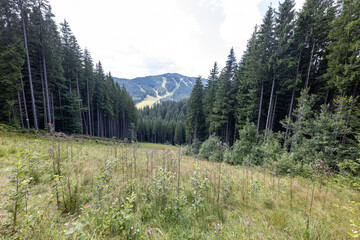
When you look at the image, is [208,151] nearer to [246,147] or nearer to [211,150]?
[211,150]

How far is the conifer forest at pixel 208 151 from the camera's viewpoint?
240 centimetres

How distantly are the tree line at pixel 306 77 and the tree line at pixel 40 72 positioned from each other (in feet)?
60.0

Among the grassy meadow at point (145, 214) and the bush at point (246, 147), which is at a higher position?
the grassy meadow at point (145, 214)

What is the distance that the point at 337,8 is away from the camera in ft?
43.7

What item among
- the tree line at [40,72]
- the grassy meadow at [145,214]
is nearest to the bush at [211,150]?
the grassy meadow at [145,214]

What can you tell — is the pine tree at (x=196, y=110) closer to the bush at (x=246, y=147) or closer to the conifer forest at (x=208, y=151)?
the conifer forest at (x=208, y=151)

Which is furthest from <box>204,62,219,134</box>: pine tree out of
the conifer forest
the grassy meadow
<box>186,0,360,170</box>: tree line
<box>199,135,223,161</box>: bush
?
the grassy meadow

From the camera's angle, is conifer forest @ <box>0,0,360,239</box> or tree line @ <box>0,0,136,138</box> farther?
tree line @ <box>0,0,136,138</box>

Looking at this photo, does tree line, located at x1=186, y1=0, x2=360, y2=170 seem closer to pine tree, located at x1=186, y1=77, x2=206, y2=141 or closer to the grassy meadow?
pine tree, located at x1=186, y1=77, x2=206, y2=141

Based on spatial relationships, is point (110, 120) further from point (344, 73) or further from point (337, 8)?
point (337, 8)

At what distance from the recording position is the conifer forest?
240cm

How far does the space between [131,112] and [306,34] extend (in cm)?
4462

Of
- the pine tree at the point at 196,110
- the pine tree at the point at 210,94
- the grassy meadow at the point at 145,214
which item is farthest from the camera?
the pine tree at the point at 196,110

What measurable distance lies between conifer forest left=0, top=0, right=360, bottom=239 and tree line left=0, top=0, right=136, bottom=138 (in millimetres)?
171
